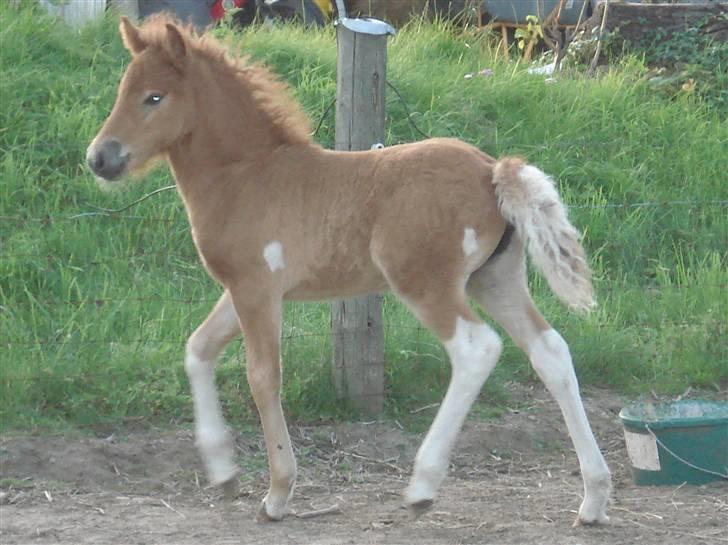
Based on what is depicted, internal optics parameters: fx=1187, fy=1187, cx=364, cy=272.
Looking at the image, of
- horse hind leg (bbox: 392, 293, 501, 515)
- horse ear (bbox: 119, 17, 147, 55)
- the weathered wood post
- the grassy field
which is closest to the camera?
horse hind leg (bbox: 392, 293, 501, 515)

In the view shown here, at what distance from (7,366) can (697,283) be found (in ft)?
12.7

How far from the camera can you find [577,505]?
15.4ft

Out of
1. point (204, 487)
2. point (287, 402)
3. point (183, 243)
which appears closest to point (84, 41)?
point (183, 243)

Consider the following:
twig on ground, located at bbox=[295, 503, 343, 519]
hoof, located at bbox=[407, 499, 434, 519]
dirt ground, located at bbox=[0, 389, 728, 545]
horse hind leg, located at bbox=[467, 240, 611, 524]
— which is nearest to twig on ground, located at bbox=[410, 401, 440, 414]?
dirt ground, located at bbox=[0, 389, 728, 545]

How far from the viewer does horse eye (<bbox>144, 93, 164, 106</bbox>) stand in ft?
14.7

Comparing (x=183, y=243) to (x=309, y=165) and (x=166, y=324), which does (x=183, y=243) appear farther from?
(x=309, y=165)

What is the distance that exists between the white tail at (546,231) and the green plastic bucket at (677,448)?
959mm

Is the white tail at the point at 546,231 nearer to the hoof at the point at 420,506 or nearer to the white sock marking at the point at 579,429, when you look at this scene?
the white sock marking at the point at 579,429

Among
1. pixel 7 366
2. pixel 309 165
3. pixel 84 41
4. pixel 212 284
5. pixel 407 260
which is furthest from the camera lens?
pixel 84 41

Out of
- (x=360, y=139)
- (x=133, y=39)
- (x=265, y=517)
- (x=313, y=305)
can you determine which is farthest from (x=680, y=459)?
(x=133, y=39)

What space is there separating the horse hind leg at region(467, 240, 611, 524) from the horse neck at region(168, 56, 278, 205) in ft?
3.31

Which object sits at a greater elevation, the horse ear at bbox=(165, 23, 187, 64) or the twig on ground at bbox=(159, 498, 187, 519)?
the horse ear at bbox=(165, 23, 187, 64)

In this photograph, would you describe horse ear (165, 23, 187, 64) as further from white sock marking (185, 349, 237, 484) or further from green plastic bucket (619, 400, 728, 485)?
green plastic bucket (619, 400, 728, 485)

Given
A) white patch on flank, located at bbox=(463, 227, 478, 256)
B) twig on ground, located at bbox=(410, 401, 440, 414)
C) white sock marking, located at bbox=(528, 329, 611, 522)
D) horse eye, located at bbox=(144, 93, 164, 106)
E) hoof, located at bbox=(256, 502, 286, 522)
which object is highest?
horse eye, located at bbox=(144, 93, 164, 106)
